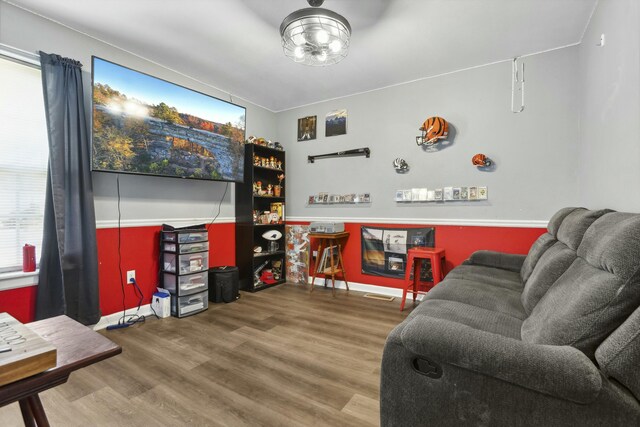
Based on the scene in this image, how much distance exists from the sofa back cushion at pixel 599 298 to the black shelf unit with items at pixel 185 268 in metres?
2.86

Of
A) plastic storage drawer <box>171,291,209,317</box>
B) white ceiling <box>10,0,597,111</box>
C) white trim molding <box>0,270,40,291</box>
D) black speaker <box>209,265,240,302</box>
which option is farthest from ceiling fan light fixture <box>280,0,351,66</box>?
white trim molding <box>0,270,40,291</box>

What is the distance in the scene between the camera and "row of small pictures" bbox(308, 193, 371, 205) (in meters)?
3.88

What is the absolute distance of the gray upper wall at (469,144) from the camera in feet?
9.29

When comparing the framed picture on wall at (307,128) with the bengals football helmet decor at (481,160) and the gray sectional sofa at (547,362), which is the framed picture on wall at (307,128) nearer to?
the bengals football helmet decor at (481,160)

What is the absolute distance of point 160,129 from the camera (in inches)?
111

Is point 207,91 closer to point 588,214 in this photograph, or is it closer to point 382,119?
point 382,119

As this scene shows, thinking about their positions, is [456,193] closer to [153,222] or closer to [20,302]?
[153,222]

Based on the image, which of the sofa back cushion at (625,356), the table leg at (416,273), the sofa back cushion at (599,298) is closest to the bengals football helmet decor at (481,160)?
the table leg at (416,273)

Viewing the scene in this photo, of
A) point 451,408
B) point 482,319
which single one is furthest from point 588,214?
point 451,408

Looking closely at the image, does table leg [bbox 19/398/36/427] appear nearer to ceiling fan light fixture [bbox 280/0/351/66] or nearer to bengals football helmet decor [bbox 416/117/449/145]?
ceiling fan light fixture [bbox 280/0/351/66]

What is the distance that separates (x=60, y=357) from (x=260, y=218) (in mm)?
3398

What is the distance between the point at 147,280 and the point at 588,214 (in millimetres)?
3637

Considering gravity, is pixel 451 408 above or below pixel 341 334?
above

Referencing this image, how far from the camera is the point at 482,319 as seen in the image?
1.50 metres
